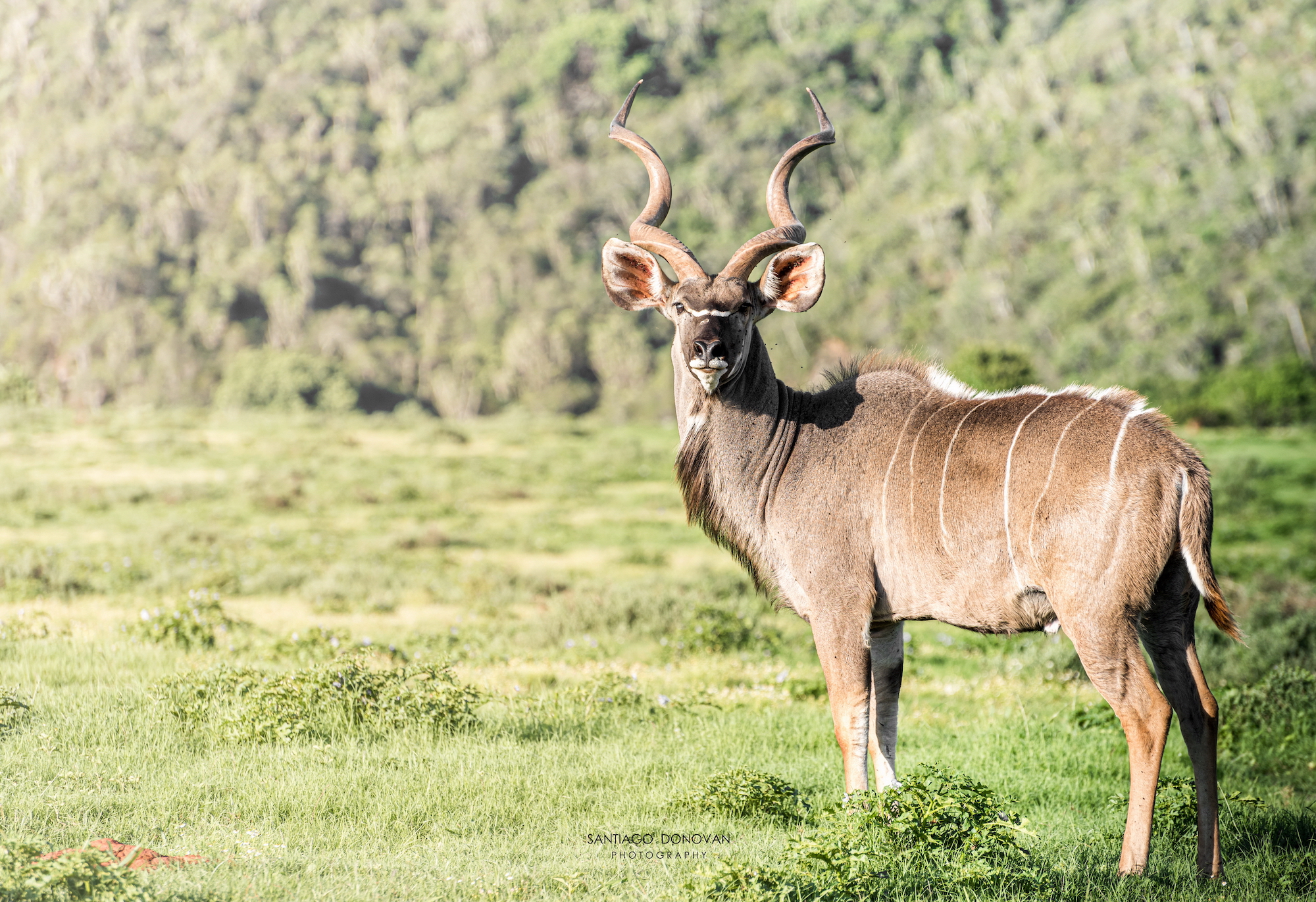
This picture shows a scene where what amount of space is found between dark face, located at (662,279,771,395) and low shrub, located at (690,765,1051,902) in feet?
6.87

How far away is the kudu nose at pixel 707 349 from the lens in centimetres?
555

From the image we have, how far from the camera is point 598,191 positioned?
112 metres

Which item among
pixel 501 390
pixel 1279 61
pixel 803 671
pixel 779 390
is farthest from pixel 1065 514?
pixel 1279 61

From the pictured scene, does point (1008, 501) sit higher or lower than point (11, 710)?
higher

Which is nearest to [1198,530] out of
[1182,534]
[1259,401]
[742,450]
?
[1182,534]

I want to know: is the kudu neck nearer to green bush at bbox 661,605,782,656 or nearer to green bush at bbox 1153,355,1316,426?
green bush at bbox 661,605,782,656

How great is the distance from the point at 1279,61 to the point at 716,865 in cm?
10389

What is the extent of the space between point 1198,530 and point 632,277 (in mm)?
3059

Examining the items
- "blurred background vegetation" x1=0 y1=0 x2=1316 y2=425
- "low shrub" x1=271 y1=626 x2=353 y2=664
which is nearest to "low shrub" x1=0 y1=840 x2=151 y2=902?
Result: "low shrub" x1=271 y1=626 x2=353 y2=664

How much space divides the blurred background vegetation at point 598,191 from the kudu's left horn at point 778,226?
3531 cm

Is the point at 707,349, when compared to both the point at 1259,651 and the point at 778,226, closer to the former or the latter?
the point at 778,226

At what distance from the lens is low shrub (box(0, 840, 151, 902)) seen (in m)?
3.95

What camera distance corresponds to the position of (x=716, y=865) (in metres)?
4.88

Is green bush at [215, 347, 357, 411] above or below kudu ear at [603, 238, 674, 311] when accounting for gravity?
below
